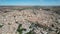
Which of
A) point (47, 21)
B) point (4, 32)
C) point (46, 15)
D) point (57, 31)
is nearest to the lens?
point (4, 32)

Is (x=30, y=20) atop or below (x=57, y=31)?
atop

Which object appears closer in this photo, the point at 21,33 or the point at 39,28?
the point at 21,33

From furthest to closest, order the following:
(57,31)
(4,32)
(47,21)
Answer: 1. (47,21)
2. (57,31)
3. (4,32)

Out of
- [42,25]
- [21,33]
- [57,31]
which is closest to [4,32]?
[21,33]

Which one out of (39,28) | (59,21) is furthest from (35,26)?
(59,21)

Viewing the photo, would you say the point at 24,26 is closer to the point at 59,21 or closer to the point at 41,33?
the point at 41,33

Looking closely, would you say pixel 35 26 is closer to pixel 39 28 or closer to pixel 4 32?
pixel 39 28
